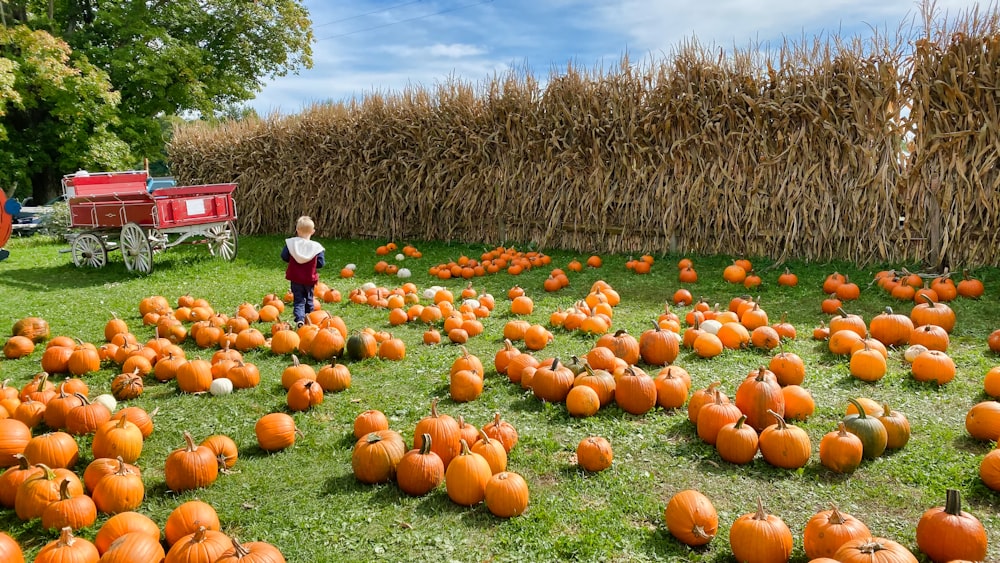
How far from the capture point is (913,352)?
15.4 feet

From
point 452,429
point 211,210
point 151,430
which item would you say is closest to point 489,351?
point 452,429

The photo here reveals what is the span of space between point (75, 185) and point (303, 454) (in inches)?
434

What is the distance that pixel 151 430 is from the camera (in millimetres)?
4023

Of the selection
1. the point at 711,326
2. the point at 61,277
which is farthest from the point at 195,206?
the point at 711,326

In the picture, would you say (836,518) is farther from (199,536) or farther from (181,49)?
(181,49)

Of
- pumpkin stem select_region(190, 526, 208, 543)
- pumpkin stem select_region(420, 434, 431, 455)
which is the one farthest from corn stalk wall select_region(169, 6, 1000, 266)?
pumpkin stem select_region(190, 526, 208, 543)

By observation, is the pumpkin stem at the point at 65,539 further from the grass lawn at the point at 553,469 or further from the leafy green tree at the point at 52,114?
the leafy green tree at the point at 52,114

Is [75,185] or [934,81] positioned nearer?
[934,81]

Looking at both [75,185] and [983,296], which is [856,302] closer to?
[983,296]

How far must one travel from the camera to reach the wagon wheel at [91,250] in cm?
1140

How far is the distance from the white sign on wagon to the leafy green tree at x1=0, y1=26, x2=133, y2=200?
10697mm

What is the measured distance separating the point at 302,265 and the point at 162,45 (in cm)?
2401

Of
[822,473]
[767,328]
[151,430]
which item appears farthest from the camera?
[767,328]

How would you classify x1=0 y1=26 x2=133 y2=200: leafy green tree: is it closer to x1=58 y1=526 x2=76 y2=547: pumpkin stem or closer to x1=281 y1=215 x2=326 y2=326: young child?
x1=281 y1=215 x2=326 y2=326: young child
